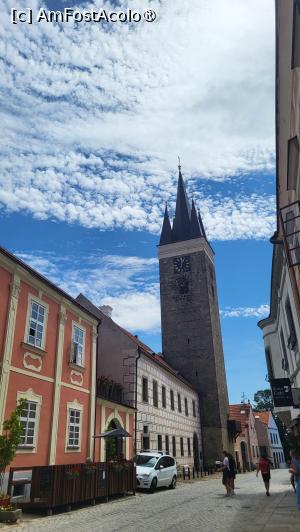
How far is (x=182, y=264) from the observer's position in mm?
46781

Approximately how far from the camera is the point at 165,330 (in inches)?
1750

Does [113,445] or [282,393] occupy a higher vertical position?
[282,393]

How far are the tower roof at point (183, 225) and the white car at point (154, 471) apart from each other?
3099 cm

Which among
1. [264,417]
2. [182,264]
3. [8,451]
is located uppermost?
[182,264]

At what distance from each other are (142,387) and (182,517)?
15.6 m

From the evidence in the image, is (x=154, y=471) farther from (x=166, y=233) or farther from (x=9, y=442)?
(x=166, y=233)

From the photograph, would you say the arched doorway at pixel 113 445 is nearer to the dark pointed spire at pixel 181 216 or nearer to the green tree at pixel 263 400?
the dark pointed spire at pixel 181 216

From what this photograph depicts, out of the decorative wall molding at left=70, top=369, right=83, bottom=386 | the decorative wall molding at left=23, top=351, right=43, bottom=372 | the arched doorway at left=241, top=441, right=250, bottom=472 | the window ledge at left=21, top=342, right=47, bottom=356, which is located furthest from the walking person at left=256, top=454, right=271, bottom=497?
the arched doorway at left=241, top=441, right=250, bottom=472

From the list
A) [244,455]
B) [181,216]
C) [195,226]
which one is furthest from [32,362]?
[244,455]

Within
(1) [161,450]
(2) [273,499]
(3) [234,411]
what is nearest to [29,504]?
(2) [273,499]

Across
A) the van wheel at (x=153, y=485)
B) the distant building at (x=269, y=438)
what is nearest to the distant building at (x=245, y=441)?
the distant building at (x=269, y=438)

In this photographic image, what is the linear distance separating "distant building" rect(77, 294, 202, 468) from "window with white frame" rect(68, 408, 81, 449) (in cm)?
273

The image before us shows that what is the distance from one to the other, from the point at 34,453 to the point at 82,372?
15.0ft

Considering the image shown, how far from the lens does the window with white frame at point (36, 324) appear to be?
14601 mm
